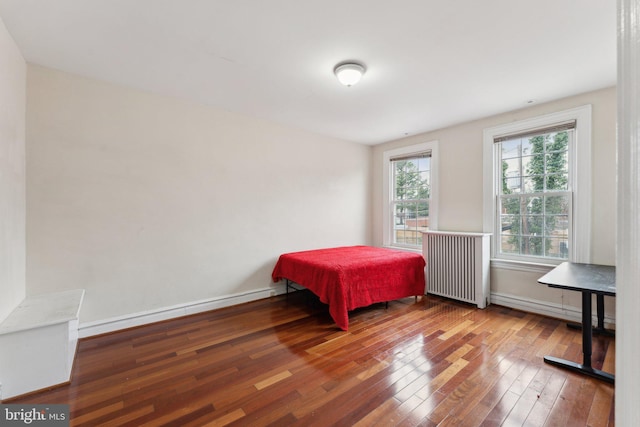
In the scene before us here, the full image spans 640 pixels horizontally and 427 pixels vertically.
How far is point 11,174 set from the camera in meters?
2.06

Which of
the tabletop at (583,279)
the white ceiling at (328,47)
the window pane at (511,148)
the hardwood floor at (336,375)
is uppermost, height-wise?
the white ceiling at (328,47)

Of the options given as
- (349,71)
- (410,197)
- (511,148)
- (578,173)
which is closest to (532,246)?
(578,173)

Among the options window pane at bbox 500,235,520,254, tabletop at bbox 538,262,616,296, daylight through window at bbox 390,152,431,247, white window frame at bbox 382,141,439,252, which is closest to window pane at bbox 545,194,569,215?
Answer: window pane at bbox 500,235,520,254

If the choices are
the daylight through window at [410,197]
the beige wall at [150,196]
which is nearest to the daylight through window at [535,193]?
the daylight through window at [410,197]

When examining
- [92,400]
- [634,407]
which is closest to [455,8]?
[634,407]

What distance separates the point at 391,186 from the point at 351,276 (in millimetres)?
2416

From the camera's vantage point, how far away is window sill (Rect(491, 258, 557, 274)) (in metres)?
3.16

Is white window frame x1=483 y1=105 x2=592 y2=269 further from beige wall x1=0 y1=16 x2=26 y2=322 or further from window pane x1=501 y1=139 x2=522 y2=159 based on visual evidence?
beige wall x1=0 y1=16 x2=26 y2=322

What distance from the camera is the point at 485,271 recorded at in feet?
11.3

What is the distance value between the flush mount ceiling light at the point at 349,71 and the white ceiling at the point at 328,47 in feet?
0.20

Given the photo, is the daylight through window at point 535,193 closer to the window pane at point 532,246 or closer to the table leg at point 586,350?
the window pane at point 532,246

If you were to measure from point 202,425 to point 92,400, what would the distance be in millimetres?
812

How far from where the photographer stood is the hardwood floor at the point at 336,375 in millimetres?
1653

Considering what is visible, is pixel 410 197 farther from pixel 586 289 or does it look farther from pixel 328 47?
pixel 328 47
